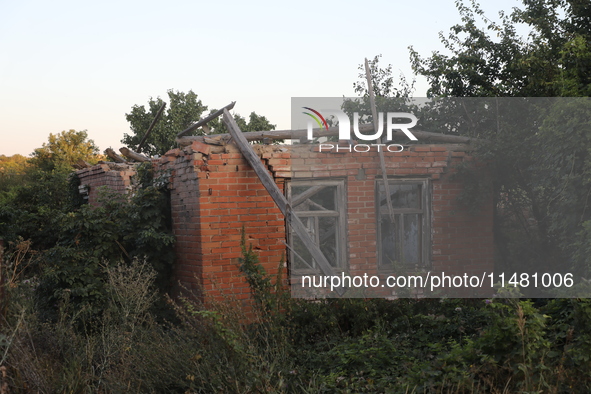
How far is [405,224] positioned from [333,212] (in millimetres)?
963

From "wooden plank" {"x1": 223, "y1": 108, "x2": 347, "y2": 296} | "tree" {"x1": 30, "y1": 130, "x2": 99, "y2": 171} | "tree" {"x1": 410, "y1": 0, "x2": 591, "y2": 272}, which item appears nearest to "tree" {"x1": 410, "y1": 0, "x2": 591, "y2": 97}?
"tree" {"x1": 410, "y1": 0, "x2": 591, "y2": 272}

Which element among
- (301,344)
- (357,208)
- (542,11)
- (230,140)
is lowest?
(301,344)

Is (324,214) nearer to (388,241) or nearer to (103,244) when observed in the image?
(388,241)

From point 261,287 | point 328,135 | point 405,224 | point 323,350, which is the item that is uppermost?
point 328,135

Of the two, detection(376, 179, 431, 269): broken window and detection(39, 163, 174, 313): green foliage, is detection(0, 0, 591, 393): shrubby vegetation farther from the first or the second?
detection(376, 179, 431, 269): broken window

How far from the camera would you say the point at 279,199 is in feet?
23.8

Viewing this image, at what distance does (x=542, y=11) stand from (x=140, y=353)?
30.2 ft

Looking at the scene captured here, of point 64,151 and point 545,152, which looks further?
point 64,151

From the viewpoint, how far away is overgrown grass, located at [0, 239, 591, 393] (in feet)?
12.7

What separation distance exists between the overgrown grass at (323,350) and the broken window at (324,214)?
1451mm

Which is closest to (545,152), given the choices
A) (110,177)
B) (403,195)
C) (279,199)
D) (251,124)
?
(403,195)

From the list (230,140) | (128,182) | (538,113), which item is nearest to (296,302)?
(230,140)

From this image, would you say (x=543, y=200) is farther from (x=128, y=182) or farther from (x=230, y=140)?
(x=128, y=182)

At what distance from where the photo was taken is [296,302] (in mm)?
6402
